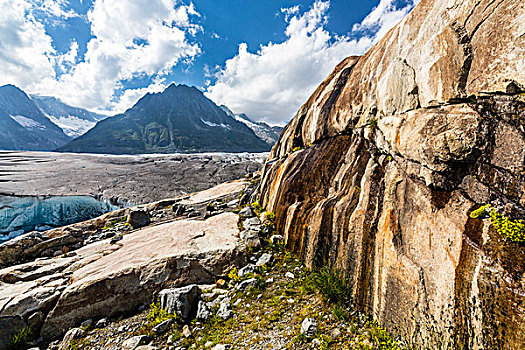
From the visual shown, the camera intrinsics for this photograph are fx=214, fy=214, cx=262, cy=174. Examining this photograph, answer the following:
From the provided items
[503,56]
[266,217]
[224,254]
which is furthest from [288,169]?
[503,56]

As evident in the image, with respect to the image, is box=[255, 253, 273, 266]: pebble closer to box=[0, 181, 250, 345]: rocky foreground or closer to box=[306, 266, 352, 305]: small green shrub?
box=[0, 181, 250, 345]: rocky foreground

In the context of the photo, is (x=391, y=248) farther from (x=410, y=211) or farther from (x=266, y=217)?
(x=266, y=217)

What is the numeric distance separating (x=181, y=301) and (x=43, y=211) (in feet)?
142

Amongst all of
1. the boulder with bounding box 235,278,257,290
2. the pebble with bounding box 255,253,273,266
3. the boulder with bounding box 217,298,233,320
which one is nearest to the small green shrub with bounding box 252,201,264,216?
the pebble with bounding box 255,253,273,266

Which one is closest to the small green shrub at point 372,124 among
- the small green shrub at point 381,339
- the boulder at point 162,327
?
the small green shrub at point 381,339

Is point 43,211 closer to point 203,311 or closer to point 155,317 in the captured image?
point 155,317

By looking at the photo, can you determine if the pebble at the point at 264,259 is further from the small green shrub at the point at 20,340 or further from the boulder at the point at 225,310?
the small green shrub at the point at 20,340

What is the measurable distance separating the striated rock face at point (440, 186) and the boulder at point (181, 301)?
4091 millimetres

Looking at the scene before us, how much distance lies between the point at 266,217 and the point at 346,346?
722 cm

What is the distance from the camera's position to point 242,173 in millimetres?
59062

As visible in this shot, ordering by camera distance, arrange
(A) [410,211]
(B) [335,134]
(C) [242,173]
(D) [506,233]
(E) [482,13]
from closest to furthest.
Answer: (D) [506,233], (E) [482,13], (A) [410,211], (B) [335,134], (C) [242,173]

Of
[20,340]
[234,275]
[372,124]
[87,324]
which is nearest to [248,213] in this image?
[234,275]

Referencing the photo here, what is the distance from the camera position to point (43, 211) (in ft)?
114

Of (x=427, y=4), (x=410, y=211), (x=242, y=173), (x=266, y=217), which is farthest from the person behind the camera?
(x=242, y=173)
